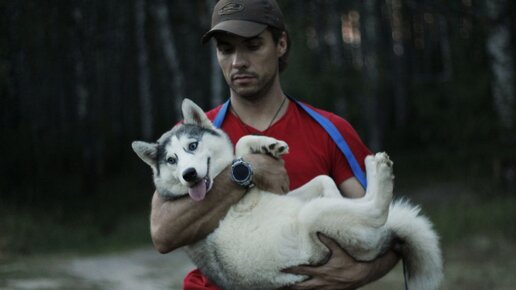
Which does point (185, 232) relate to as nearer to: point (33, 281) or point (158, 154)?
point (158, 154)

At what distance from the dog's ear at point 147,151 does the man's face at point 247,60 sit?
1.80 ft

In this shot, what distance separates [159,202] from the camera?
10.2 feet

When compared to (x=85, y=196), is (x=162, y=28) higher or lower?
higher

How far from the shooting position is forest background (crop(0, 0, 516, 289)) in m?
10.8

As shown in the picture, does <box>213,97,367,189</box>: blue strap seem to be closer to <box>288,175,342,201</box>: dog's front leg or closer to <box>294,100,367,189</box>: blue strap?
<box>294,100,367,189</box>: blue strap

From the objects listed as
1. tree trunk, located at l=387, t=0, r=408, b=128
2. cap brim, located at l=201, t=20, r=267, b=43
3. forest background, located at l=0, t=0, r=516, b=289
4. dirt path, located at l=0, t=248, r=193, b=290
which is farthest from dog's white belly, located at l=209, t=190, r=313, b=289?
tree trunk, located at l=387, t=0, r=408, b=128

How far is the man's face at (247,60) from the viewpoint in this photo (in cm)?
318

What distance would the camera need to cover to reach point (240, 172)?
2.97 metres

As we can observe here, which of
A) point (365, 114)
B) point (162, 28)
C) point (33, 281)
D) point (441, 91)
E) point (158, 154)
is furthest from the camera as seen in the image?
point (365, 114)

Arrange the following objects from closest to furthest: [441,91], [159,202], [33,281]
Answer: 1. [159,202]
2. [33,281]
3. [441,91]

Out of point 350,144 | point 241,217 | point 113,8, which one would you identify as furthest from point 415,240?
point 113,8

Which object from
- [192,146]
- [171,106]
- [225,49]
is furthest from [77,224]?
[171,106]

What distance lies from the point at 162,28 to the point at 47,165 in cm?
533

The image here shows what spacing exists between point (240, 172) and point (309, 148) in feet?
1.42
